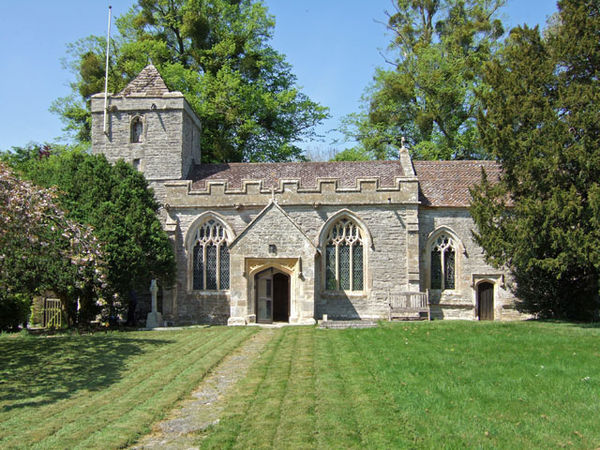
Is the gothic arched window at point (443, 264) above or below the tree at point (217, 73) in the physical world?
below

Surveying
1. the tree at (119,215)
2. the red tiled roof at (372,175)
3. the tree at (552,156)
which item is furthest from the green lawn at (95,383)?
the tree at (552,156)

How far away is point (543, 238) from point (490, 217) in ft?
7.07

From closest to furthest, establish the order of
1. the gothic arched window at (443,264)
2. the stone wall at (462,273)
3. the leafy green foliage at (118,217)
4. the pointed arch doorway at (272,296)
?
the leafy green foliage at (118,217), the pointed arch doorway at (272,296), the stone wall at (462,273), the gothic arched window at (443,264)

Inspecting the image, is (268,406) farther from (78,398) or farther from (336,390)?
(78,398)

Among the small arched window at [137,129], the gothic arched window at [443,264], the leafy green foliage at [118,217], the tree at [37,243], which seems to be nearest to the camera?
the tree at [37,243]

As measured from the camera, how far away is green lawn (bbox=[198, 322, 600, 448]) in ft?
24.3

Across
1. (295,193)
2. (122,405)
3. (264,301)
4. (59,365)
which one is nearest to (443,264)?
(295,193)

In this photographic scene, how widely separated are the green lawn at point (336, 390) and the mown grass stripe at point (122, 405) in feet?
0.09

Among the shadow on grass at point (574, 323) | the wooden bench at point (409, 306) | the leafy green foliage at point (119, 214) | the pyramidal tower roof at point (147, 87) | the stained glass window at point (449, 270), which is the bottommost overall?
the shadow on grass at point (574, 323)

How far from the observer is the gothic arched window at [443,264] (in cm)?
2294

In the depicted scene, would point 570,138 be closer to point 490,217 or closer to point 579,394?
point 490,217

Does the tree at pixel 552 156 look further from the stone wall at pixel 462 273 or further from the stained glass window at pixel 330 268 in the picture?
the stained glass window at pixel 330 268

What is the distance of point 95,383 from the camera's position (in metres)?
11.2

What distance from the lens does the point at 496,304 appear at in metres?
22.6
